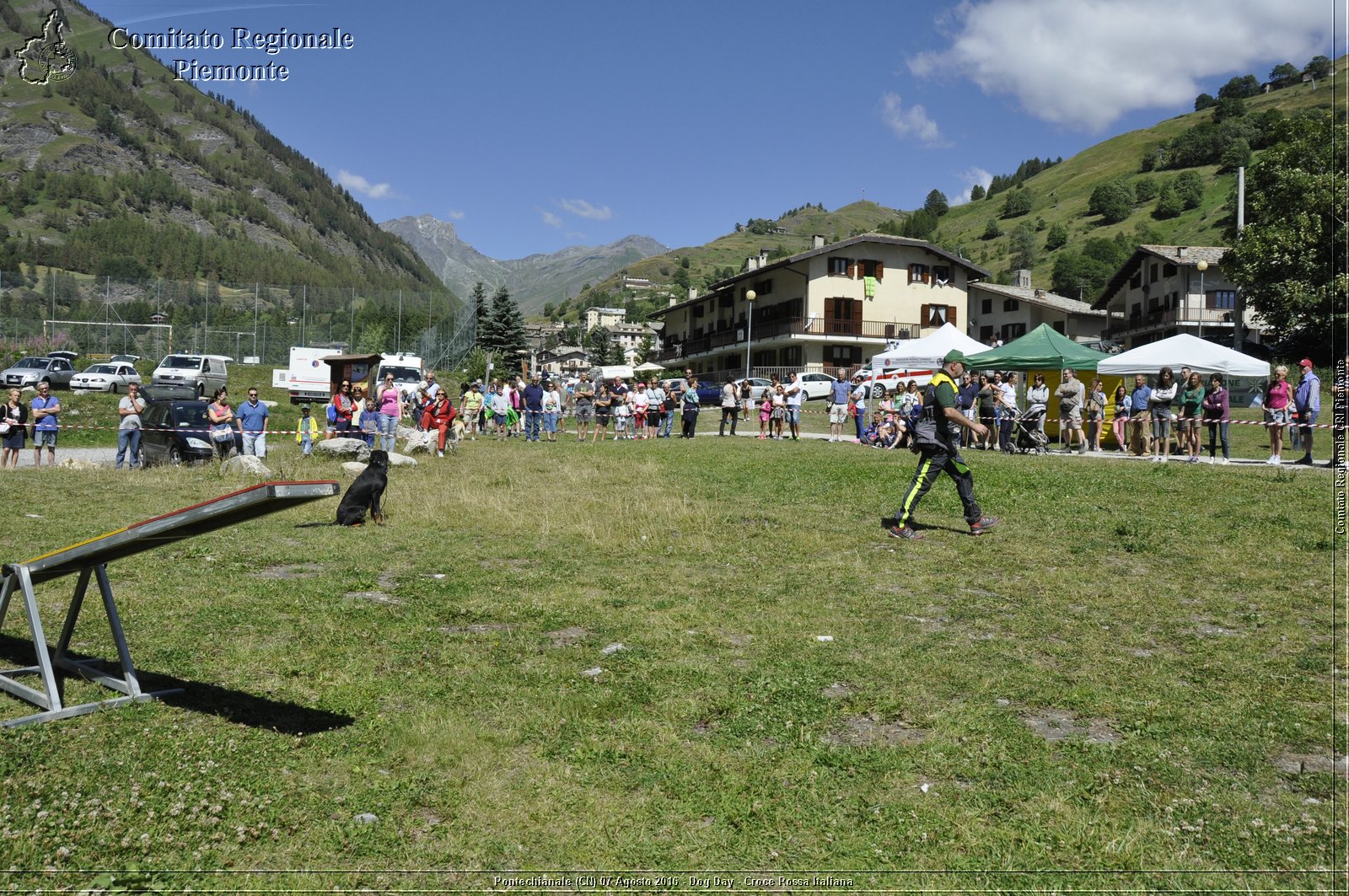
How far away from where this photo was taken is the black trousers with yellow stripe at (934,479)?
1015cm

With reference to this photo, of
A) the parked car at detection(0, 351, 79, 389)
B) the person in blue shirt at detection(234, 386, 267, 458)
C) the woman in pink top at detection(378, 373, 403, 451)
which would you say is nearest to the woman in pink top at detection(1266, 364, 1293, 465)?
the woman in pink top at detection(378, 373, 403, 451)

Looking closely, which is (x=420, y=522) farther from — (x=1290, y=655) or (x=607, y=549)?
(x=1290, y=655)

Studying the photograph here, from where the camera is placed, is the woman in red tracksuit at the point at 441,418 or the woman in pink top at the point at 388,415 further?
the woman in red tracksuit at the point at 441,418

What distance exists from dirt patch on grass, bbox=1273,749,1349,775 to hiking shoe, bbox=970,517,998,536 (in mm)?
5885

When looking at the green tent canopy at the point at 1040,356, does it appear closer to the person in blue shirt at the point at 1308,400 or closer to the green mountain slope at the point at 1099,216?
the person in blue shirt at the point at 1308,400

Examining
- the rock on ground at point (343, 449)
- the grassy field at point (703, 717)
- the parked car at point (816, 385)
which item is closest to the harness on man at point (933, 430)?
the grassy field at point (703, 717)

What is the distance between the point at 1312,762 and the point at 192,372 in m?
40.4

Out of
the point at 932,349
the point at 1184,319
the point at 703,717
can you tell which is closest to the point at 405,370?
the point at 932,349

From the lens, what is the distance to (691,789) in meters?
3.95

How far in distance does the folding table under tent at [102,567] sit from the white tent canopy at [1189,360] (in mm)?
21100

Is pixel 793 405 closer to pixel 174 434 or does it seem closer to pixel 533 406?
pixel 533 406

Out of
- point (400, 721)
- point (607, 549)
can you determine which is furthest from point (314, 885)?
point (607, 549)

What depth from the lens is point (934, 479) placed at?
1021 centimetres

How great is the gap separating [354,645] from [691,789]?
9.61 ft
